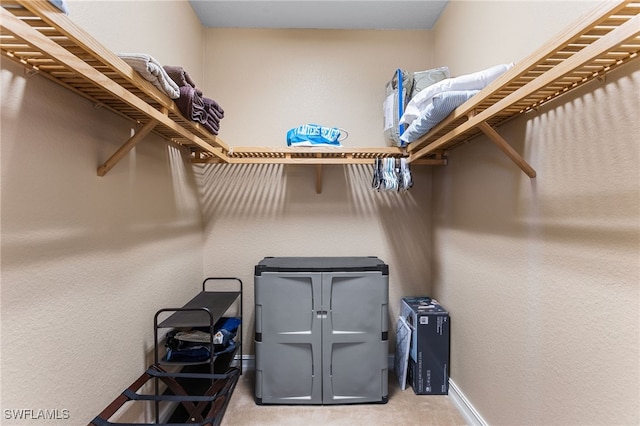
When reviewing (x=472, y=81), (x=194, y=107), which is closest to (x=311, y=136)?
(x=194, y=107)

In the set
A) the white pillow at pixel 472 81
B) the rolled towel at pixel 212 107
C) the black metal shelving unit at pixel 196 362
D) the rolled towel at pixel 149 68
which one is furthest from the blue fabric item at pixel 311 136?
the black metal shelving unit at pixel 196 362

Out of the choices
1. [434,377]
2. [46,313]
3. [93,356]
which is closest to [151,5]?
[46,313]

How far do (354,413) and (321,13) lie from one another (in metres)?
2.82

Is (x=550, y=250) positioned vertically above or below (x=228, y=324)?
above

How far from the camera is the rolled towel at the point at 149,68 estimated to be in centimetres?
102

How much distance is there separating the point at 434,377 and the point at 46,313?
2.20 meters

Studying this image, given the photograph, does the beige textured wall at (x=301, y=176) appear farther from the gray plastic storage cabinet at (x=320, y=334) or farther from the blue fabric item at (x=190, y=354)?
the blue fabric item at (x=190, y=354)

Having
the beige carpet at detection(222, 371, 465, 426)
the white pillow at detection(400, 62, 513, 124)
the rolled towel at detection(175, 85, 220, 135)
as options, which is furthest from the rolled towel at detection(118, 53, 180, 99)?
the beige carpet at detection(222, 371, 465, 426)

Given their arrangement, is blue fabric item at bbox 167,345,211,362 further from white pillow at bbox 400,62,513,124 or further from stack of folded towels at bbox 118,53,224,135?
white pillow at bbox 400,62,513,124

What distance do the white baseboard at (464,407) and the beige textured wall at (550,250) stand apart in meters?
0.05

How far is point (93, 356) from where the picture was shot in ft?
4.00

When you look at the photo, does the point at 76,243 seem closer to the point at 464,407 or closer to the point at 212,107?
the point at 212,107

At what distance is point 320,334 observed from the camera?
6.61 feet

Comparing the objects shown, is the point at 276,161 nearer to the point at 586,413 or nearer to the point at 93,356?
the point at 93,356
